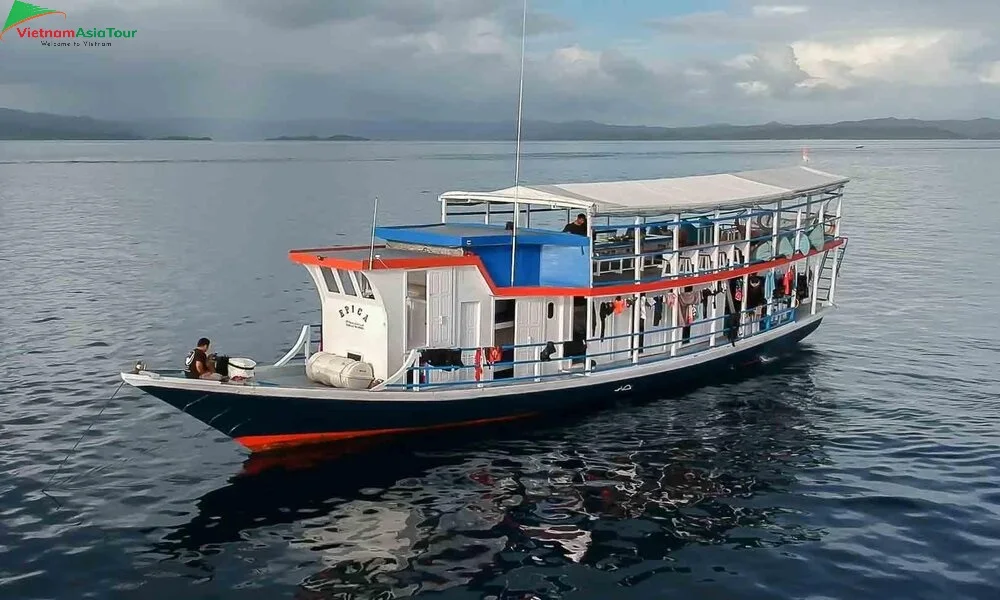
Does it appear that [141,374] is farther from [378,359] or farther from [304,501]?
[378,359]

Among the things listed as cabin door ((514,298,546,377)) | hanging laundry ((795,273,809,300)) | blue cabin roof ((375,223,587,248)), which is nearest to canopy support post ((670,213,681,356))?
blue cabin roof ((375,223,587,248))

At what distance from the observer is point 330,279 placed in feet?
75.0

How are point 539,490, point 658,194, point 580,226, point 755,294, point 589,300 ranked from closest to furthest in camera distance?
point 539,490, point 589,300, point 580,226, point 658,194, point 755,294

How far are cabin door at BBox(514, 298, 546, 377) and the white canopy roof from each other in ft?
8.79

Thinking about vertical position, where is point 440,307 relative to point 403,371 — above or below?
above

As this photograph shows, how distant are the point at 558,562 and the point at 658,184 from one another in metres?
14.4

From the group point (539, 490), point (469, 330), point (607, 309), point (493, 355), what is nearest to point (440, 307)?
point (469, 330)

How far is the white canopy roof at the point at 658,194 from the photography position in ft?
79.2

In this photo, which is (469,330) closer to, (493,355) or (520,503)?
(493,355)

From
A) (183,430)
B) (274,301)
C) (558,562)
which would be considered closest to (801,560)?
(558,562)

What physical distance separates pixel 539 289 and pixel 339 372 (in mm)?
5565

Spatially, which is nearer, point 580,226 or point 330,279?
point 330,279

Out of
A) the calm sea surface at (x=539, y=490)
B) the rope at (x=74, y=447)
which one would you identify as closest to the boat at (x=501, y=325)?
the calm sea surface at (x=539, y=490)

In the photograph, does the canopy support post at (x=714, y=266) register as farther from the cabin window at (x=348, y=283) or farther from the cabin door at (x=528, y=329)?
the cabin window at (x=348, y=283)
